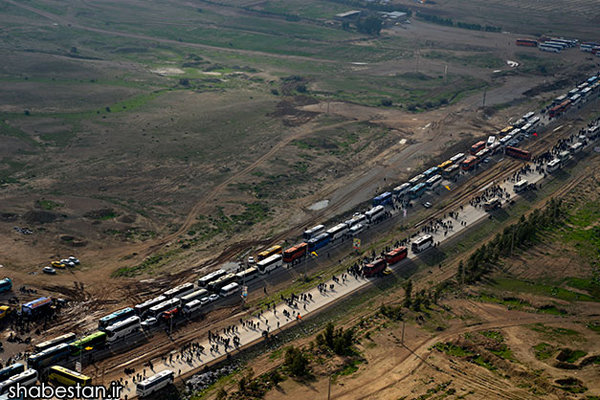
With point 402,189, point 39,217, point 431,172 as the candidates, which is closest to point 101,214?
point 39,217

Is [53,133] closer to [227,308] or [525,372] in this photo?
[227,308]

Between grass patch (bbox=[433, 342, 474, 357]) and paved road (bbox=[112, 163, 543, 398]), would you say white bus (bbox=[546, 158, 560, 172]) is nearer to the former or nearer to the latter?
paved road (bbox=[112, 163, 543, 398])

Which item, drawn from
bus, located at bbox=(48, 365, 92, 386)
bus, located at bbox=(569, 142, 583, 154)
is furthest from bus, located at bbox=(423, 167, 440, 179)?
bus, located at bbox=(48, 365, 92, 386)

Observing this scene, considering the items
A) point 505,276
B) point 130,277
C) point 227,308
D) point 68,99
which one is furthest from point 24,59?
point 505,276

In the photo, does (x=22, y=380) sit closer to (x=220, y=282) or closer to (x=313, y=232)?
(x=220, y=282)

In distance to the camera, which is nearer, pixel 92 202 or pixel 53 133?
pixel 92 202

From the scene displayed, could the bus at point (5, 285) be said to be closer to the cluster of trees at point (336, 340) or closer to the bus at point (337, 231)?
the cluster of trees at point (336, 340)
